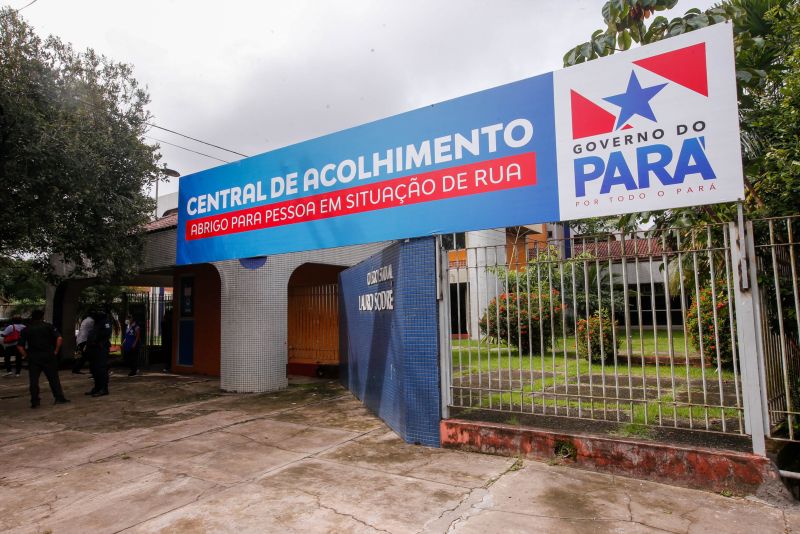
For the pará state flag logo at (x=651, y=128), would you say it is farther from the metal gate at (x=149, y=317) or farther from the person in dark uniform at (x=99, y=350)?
the metal gate at (x=149, y=317)

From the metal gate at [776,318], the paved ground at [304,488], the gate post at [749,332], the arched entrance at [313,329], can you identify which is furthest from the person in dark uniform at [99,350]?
the metal gate at [776,318]

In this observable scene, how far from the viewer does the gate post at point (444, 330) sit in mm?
5664

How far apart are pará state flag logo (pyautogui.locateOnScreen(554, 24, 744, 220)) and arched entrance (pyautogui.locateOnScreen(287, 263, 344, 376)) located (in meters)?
7.28

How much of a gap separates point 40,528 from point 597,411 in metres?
5.63

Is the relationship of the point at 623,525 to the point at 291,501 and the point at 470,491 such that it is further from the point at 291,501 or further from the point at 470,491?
the point at 291,501

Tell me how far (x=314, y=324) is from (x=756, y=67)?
9.62 meters

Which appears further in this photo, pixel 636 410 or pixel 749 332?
pixel 636 410

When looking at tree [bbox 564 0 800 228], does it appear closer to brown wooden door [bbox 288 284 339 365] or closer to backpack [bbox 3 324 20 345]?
brown wooden door [bbox 288 284 339 365]

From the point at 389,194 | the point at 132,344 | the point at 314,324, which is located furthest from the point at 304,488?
the point at 132,344

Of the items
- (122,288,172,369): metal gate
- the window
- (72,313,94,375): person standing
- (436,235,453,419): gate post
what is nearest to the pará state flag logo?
the window

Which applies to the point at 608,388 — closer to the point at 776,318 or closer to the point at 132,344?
the point at 776,318

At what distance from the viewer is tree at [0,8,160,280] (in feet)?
26.7

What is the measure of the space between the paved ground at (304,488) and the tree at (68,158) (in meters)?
3.88

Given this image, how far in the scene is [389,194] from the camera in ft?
21.4
